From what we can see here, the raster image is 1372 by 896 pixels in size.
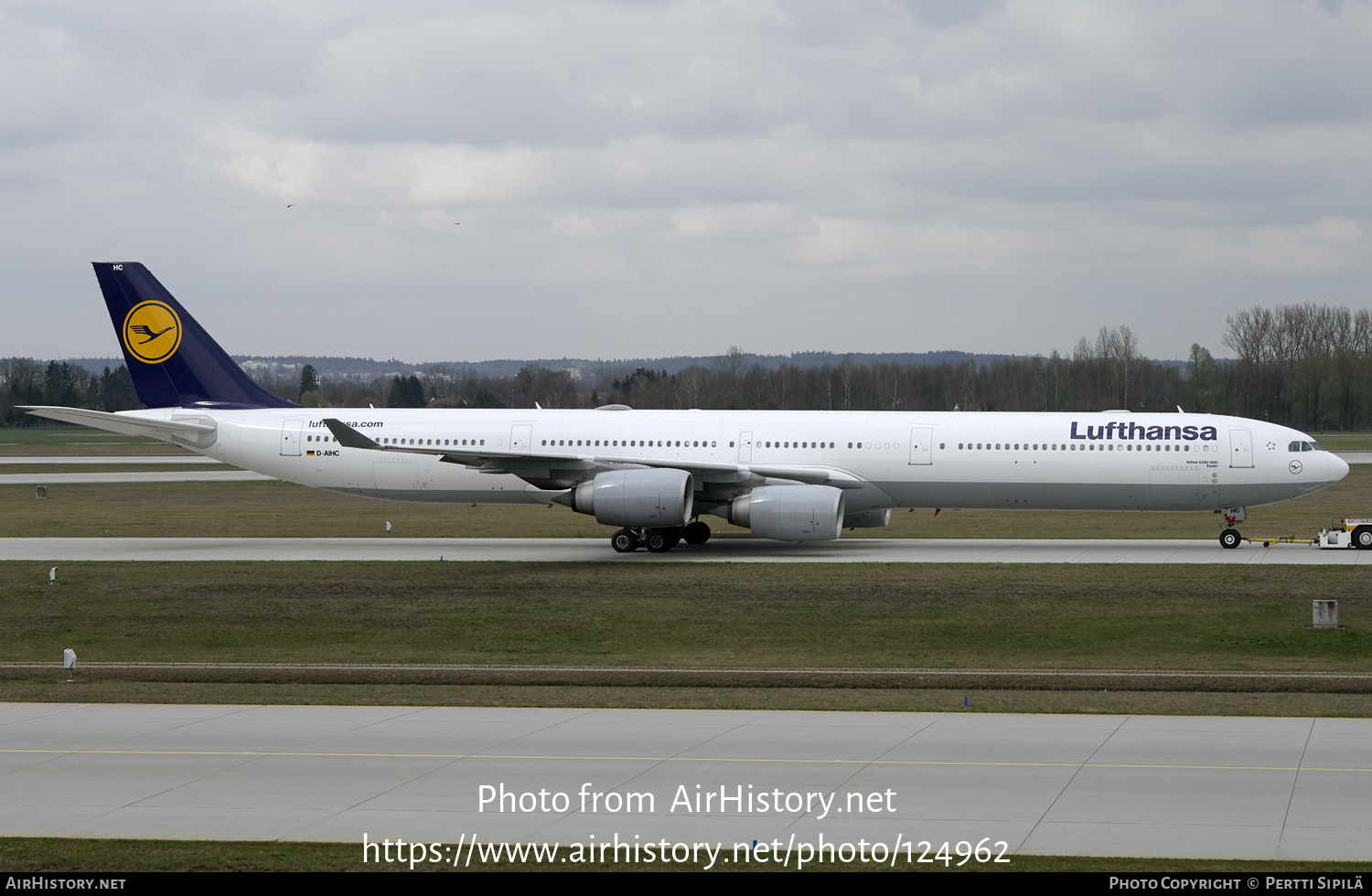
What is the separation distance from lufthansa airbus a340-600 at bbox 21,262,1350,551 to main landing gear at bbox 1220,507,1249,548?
0.22 feet

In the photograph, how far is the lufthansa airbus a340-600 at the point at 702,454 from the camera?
112 feet

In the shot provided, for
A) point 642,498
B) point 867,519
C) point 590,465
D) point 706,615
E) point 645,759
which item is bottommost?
point 706,615

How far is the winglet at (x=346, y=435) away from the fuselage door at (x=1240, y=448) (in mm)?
21721

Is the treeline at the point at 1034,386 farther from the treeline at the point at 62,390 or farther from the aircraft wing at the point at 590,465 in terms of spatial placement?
the aircraft wing at the point at 590,465

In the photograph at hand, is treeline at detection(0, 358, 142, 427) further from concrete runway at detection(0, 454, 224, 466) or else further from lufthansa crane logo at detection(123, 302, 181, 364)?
lufthansa crane logo at detection(123, 302, 181, 364)

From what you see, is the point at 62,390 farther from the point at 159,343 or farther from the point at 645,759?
the point at 645,759

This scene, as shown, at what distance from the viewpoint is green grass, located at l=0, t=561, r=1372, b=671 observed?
2208 cm

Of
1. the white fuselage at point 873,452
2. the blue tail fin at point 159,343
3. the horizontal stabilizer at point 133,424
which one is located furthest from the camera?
the blue tail fin at point 159,343

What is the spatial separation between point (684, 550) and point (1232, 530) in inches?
562

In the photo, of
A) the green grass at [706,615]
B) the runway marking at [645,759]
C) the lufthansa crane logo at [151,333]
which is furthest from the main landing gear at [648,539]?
the runway marking at [645,759]

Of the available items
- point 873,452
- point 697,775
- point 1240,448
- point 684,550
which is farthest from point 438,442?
point 697,775

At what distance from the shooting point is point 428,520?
151ft

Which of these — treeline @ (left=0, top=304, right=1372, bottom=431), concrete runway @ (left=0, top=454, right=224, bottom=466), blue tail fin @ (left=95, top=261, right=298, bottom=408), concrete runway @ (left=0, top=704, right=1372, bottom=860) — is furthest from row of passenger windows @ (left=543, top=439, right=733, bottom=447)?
treeline @ (left=0, top=304, right=1372, bottom=431)

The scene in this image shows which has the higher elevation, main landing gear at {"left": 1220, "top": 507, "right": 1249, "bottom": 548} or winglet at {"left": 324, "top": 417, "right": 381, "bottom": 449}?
winglet at {"left": 324, "top": 417, "right": 381, "bottom": 449}
